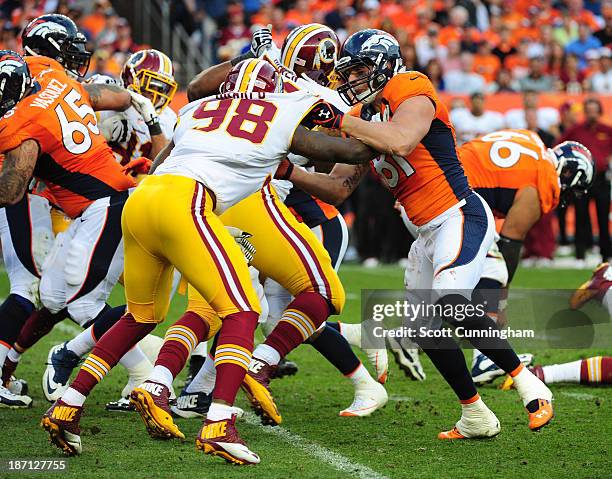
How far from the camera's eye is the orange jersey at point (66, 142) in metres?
5.32

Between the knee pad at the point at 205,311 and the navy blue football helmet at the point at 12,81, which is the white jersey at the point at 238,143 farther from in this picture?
the navy blue football helmet at the point at 12,81

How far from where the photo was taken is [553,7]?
18812 millimetres

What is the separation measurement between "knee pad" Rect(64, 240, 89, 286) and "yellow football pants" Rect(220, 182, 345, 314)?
2.76 ft

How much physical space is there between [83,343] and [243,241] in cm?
125

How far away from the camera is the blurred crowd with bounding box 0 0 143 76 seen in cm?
1441

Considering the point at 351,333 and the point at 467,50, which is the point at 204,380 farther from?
the point at 467,50

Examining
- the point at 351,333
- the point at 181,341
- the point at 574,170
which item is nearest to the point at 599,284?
the point at 574,170

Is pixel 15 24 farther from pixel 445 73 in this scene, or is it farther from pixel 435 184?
pixel 435 184

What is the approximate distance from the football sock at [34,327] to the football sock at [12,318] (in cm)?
7

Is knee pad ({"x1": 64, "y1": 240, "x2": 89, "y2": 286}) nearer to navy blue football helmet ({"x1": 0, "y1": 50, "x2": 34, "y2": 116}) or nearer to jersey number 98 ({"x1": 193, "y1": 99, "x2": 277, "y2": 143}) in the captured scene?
navy blue football helmet ({"x1": 0, "y1": 50, "x2": 34, "y2": 116})

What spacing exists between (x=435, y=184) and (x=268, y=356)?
3.74 feet

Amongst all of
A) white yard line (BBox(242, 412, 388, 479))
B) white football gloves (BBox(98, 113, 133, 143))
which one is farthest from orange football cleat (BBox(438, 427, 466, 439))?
white football gloves (BBox(98, 113, 133, 143))

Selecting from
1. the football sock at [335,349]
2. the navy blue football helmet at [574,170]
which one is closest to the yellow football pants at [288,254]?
the football sock at [335,349]

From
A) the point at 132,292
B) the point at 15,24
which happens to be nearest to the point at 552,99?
the point at 15,24
